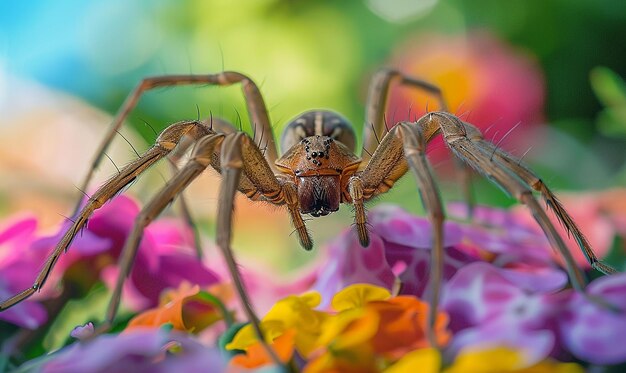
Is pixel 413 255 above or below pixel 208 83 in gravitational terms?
below

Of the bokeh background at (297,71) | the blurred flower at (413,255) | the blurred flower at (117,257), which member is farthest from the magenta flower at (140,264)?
the bokeh background at (297,71)

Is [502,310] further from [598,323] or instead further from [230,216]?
[230,216]

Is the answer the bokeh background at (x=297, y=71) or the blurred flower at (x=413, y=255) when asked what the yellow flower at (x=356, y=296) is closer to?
the blurred flower at (x=413, y=255)

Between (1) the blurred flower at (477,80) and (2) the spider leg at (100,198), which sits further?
(1) the blurred flower at (477,80)

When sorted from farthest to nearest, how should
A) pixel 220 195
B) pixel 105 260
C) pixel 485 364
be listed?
pixel 105 260 → pixel 220 195 → pixel 485 364

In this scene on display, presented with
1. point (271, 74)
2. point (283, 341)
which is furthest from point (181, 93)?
point (283, 341)

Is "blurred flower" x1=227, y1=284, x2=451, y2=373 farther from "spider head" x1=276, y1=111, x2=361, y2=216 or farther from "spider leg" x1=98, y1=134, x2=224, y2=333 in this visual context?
"spider head" x1=276, y1=111, x2=361, y2=216

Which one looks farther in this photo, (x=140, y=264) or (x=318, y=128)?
(x=318, y=128)

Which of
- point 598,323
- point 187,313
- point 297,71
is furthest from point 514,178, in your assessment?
point 297,71
